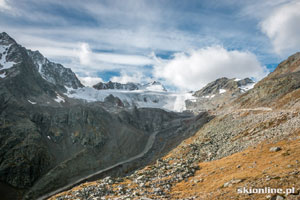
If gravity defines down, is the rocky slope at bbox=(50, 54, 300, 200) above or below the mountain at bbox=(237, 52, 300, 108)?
below

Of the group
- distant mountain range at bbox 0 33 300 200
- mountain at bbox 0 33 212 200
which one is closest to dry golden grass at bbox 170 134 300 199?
distant mountain range at bbox 0 33 300 200

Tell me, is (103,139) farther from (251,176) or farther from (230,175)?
(251,176)

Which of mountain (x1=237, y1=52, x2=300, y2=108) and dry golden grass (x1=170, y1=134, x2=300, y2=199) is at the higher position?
mountain (x1=237, y1=52, x2=300, y2=108)

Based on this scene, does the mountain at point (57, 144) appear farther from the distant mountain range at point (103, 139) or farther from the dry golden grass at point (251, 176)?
the dry golden grass at point (251, 176)

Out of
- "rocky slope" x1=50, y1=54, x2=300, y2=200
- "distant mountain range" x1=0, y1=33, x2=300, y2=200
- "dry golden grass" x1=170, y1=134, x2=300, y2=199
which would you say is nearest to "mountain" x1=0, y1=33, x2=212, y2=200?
"distant mountain range" x1=0, y1=33, x2=300, y2=200

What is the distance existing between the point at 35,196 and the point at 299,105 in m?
104

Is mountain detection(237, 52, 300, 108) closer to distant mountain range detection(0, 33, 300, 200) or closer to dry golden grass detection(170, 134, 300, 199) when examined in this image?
distant mountain range detection(0, 33, 300, 200)

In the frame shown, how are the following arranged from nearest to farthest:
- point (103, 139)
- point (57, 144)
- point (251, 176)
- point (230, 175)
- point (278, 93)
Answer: point (251, 176) → point (230, 175) → point (278, 93) → point (57, 144) → point (103, 139)

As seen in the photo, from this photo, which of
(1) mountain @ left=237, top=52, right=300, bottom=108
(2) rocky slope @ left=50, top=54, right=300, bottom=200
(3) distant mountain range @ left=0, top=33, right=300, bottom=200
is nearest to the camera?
(2) rocky slope @ left=50, top=54, right=300, bottom=200

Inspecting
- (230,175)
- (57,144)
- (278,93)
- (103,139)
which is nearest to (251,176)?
(230,175)

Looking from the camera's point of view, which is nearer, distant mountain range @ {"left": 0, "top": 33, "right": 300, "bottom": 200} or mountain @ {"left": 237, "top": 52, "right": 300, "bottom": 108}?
distant mountain range @ {"left": 0, "top": 33, "right": 300, "bottom": 200}

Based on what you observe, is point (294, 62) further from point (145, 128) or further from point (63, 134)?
point (63, 134)

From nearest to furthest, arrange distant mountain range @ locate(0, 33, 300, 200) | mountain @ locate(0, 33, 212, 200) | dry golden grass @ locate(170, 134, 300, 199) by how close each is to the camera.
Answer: dry golden grass @ locate(170, 134, 300, 199) → distant mountain range @ locate(0, 33, 300, 200) → mountain @ locate(0, 33, 212, 200)

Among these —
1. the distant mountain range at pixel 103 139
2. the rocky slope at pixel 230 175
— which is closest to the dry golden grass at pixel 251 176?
the rocky slope at pixel 230 175
